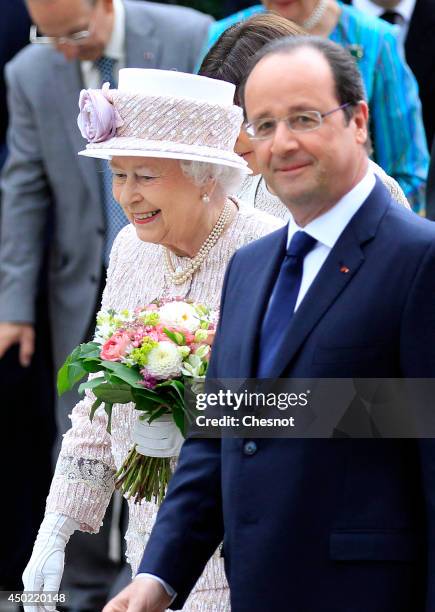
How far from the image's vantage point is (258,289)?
10.5 feet

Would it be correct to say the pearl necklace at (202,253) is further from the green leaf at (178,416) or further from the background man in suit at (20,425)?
the background man in suit at (20,425)

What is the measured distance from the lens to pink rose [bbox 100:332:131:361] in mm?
3762

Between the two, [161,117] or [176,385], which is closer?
[176,385]

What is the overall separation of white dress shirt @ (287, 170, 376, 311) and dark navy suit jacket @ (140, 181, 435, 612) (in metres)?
0.02

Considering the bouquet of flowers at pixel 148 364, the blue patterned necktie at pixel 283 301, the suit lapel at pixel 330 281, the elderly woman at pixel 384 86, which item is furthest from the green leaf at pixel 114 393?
the elderly woman at pixel 384 86

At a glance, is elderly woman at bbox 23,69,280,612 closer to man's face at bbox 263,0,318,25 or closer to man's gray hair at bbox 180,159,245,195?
man's gray hair at bbox 180,159,245,195

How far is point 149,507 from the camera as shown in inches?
158

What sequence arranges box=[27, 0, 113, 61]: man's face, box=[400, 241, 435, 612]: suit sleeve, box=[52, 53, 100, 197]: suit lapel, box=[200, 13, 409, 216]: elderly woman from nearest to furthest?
box=[400, 241, 435, 612]: suit sleeve → box=[200, 13, 409, 216]: elderly woman → box=[27, 0, 113, 61]: man's face → box=[52, 53, 100, 197]: suit lapel

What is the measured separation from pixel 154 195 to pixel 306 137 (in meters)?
0.99

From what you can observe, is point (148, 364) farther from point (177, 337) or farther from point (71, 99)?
point (71, 99)

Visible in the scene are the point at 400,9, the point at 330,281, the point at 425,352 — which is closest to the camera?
the point at 425,352

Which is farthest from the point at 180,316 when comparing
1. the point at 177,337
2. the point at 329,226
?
the point at 329,226

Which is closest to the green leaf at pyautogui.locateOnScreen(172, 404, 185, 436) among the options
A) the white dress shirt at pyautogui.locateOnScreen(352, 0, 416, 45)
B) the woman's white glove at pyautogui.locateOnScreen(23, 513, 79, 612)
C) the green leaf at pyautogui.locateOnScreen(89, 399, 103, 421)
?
the green leaf at pyautogui.locateOnScreen(89, 399, 103, 421)

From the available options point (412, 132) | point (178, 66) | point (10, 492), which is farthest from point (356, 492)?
point (10, 492)
